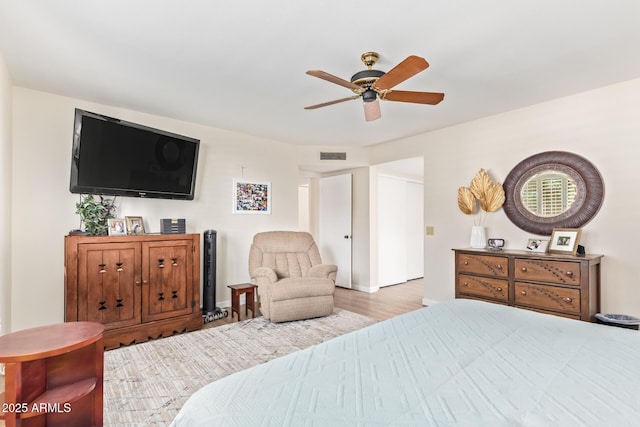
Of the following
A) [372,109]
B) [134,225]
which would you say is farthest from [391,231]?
[134,225]

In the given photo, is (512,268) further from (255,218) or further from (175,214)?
(175,214)

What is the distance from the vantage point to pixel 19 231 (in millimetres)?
2955

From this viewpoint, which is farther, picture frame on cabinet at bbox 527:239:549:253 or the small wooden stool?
the small wooden stool

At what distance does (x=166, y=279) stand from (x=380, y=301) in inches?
116

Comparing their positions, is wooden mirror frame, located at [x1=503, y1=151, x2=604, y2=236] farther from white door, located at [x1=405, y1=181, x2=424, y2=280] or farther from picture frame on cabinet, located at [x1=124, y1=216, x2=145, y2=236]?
picture frame on cabinet, located at [x1=124, y1=216, x2=145, y2=236]

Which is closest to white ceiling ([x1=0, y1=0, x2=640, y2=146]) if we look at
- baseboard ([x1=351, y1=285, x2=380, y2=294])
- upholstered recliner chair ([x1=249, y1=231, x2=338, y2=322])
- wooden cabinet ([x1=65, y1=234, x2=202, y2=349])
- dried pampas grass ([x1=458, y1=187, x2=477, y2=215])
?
dried pampas grass ([x1=458, y1=187, x2=477, y2=215])

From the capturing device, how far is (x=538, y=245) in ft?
10.7

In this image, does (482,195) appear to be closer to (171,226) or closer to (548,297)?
(548,297)

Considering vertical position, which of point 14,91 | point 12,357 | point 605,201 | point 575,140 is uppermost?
point 14,91

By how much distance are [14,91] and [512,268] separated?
5.04 meters

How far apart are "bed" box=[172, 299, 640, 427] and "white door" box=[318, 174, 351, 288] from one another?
4255 millimetres

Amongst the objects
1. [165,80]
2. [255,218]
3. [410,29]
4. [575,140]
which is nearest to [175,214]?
[255,218]

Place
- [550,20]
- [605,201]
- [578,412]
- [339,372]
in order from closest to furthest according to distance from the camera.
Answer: [578,412] < [339,372] < [550,20] < [605,201]

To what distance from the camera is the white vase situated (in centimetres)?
364
